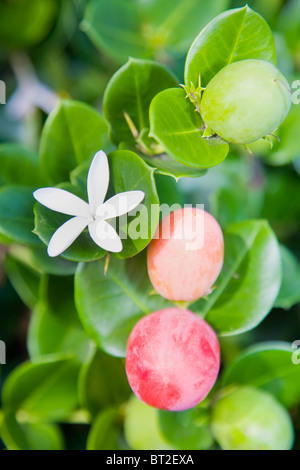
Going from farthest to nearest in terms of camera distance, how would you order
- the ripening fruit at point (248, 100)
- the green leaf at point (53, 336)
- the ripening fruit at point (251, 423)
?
the green leaf at point (53, 336)
the ripening fruit at point (251, 423)
the ripening fruit at point (248, 100)

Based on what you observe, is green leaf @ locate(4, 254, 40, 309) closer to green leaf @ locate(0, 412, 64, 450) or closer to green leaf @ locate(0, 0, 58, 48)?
green leaf @ locate(0, 412, 64, 450)

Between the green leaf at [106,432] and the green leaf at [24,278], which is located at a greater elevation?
the green leaf at [24,278]

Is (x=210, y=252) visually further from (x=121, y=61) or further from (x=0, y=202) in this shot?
(x=121, y=61)

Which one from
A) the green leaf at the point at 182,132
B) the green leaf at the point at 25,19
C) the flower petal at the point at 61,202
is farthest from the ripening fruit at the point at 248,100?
the green leaf at the point at 25,19

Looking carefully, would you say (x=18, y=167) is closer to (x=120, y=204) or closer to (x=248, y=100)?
(x=120, y=204)

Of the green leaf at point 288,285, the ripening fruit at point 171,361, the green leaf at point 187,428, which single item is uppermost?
the ripening fruit at point 171,361

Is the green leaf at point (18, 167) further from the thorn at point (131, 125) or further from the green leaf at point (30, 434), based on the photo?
the green leaf at point (30, 434)
